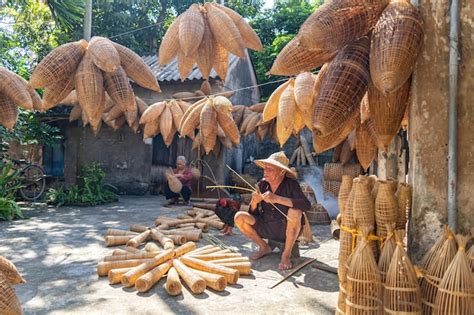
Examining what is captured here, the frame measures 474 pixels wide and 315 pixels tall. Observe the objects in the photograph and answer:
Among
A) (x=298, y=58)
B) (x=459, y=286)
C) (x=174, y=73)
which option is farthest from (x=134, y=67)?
(x=174, y=73)

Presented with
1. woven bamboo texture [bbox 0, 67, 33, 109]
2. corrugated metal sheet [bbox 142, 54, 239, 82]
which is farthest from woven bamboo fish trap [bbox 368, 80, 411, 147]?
corrugated metal sheet [bbox 142, 54, 239, 82]

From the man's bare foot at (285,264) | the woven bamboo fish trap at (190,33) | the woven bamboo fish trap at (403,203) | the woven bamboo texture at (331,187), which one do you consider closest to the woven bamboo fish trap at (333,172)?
the woven bamboo texture at (331,187)

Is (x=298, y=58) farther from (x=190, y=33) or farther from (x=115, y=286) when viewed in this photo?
(x=115, y=286)

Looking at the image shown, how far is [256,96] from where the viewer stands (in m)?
15.9

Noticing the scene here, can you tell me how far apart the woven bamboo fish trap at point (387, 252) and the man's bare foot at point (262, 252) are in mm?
2865

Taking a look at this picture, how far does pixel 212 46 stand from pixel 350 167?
248 inches

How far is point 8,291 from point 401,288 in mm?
1646

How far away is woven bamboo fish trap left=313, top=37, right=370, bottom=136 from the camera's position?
1709 millimetres

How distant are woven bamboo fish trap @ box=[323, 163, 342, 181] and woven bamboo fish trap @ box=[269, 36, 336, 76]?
20.3 feet

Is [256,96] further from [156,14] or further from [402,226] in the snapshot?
[402,226]

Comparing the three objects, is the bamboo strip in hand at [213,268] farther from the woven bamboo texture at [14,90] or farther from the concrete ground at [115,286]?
the woven bamboo texture at [14,90]

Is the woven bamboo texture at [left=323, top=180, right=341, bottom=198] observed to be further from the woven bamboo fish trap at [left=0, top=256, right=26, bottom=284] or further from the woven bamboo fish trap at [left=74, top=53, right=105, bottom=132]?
the woven bamboo fish trap at [left=0, top=256, right=26, bottom=284]

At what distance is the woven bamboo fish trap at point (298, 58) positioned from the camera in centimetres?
194

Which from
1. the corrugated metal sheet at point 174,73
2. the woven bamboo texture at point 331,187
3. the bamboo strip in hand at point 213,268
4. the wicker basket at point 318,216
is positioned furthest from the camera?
the corrugated metal sheet at point 174,73
